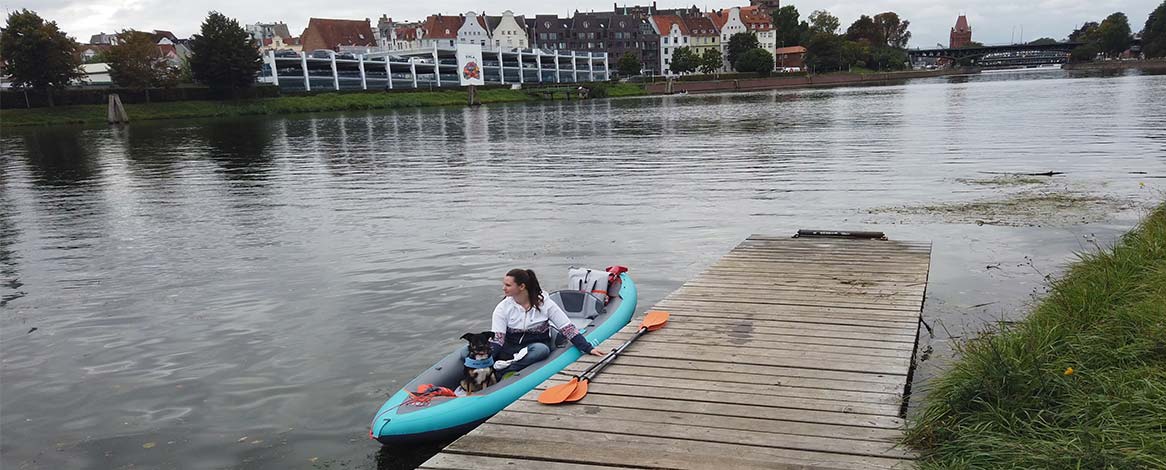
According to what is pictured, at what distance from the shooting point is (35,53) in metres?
72.2

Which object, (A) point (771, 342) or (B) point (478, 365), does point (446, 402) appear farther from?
(A) point (771, 342)

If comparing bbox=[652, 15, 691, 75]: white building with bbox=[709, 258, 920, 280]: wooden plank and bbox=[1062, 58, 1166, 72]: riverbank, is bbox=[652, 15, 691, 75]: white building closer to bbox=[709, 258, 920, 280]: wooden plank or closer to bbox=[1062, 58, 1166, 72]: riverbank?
bbox=[1062, 58, 1166, 72]: riverbank

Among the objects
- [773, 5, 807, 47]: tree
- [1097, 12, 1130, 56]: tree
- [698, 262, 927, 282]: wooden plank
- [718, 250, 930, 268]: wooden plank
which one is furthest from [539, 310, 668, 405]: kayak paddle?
[1097, 12, 1130, 56]: tree

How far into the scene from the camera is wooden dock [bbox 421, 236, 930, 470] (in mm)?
Answer: 5477

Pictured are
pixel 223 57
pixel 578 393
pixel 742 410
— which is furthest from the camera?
pixel 223 57

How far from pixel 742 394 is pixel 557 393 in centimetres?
151

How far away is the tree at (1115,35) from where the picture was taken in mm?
171375

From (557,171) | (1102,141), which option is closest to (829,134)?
(1102,141)

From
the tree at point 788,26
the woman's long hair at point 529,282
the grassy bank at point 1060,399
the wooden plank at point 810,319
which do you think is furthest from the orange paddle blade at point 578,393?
the tree at point 788,26

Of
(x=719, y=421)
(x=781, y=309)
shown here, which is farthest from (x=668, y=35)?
(x=719, y=421)

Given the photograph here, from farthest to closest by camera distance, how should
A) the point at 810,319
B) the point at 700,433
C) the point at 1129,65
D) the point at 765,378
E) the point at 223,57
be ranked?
the point at 1129,65 → the point at 223,57 → the point at 810,319 → the point at 765,378 → the point at 700,433

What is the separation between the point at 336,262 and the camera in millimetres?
14820

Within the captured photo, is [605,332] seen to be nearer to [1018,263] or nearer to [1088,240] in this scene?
[1018,263]

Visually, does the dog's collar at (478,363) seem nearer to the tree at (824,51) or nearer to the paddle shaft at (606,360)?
the paddle shaft at (606,360)
